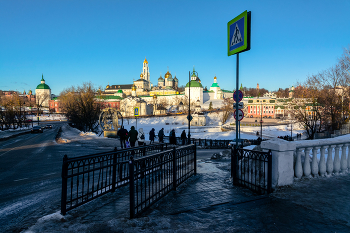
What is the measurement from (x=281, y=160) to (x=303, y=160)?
4.22 feet

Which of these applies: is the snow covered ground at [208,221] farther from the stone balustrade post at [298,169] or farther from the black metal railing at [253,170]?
the stone balustrade post at [298,169]

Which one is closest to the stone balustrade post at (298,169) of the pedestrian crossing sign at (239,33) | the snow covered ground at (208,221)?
the snow covered ground at (208,221)

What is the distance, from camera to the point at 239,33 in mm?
6680

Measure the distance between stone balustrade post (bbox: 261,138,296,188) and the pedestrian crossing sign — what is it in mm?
2633

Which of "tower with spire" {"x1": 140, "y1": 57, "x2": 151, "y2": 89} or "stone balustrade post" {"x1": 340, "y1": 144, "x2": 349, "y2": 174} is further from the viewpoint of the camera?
"tower with spire" {"x1": 140, "y1": 57, "x2": 151, "y2": 89}

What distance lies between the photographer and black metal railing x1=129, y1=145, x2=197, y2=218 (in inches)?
179

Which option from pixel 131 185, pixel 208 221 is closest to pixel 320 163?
pixel 208 221

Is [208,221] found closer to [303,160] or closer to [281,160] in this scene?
[281,160]

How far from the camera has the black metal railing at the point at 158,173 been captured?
14.9 ft

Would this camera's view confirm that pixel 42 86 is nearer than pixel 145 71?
Yes

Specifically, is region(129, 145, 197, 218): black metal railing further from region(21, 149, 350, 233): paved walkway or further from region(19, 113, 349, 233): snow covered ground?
region(19, 113, 349, 233): snow covered ground

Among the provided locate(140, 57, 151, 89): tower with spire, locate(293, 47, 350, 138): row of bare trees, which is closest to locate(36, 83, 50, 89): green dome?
locate(140, 57, 151, 89): tower with spire

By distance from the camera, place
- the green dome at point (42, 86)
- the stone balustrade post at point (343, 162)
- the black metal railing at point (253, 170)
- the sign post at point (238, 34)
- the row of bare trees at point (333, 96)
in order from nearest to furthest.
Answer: the black metal railing at point (253, 170)
the sign post at point (238, 34)
the stone balustrade post at point (343, 162)
the row of bare trees at point (333, 96)
the green dome at point (42, 86)

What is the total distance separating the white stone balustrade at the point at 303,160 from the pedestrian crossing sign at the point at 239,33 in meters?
2.71
